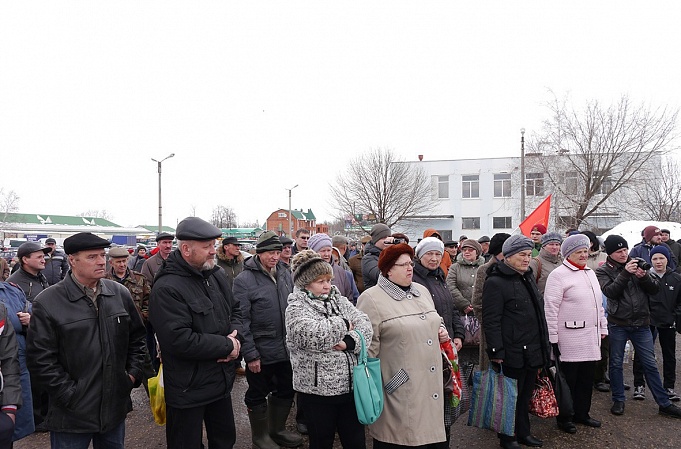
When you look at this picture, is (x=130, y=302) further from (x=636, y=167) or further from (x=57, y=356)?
(x=636, y=167)

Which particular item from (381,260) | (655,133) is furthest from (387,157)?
(381,260)

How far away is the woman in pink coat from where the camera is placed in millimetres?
4695

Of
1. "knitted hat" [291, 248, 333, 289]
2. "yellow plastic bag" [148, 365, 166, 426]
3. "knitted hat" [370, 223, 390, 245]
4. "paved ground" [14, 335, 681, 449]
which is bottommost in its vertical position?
"paved ground" [14, 335, 681, 449]

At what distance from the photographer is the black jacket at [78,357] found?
2.86 metres

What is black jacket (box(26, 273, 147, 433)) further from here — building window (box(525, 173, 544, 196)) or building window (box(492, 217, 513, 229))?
building window (box(492, 217, 513, 229))

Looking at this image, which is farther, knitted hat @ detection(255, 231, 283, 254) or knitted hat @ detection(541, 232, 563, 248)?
knitted hat @ detection(541, 232, 563, 248)

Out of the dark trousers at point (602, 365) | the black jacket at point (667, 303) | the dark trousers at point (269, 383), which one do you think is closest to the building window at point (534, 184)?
the dark trousers at point (602, 365)

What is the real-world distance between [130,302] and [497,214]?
36874 millimetres

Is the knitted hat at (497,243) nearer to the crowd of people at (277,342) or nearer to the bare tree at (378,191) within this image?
the crowd of people at (277,342)

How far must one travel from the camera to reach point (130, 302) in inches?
135

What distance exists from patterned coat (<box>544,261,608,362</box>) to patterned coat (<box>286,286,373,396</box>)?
2.41m

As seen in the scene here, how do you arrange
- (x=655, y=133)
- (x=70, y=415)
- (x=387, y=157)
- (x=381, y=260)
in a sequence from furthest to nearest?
(x=387, y=157) < (x=655, y=133) < (x=381, y=260) < (x=70, y=415)

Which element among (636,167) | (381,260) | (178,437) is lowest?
(178,437)

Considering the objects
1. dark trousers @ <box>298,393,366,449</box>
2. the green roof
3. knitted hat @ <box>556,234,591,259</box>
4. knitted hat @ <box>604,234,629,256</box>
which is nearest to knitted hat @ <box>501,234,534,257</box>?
knitted hat @ <box>556,234,591,259</box>
